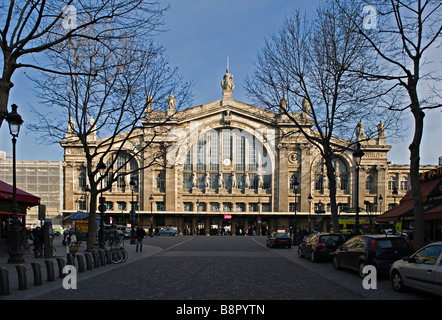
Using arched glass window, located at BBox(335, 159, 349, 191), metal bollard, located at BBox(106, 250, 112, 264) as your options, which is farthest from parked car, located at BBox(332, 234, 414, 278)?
arched glass window, located at BBox(335, 159, 349, 191)

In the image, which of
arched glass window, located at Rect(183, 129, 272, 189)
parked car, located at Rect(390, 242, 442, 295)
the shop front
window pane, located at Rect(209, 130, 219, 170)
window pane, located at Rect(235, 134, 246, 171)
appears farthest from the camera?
window pane, located at Rect(235, 134, 246, 171)

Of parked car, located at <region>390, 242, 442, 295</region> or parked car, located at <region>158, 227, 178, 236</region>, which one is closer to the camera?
parked car, located at <region>390, 242, 442, 295</region>

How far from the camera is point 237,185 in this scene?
7925 centimetres

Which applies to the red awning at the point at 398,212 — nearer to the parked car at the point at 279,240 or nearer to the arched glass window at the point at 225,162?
the parked car at the point at 279,240

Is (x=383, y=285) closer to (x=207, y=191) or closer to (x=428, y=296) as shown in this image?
(x=428, y=296)

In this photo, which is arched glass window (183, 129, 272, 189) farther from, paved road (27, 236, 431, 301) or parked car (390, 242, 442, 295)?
parked car (390, 242, 442, 295)

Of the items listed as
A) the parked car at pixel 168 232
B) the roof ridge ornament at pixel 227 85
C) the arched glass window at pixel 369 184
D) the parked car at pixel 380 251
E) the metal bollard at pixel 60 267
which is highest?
the roof ridge ornament at pixel 227 85

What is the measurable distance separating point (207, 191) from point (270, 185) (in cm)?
1104

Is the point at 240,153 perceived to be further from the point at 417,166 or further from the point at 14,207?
the point at 417,166

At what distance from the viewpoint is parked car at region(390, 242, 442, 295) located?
34.5 feet

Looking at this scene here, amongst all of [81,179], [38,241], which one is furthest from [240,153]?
[38,241]

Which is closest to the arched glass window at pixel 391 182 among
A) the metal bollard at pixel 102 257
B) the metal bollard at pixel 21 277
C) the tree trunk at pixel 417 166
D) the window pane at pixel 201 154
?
the window pane at pixel 201 154

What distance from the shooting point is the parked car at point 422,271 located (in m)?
10.5
